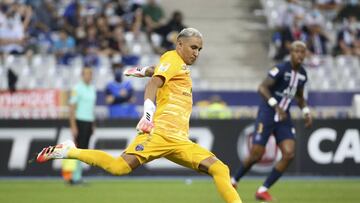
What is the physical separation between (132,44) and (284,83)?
38.5ft

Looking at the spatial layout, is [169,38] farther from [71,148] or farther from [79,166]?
[71,148]

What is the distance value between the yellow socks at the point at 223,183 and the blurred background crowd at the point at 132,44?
463 inches

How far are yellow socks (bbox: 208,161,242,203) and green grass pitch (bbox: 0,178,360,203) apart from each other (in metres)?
3.67

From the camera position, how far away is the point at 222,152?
68.3 feet

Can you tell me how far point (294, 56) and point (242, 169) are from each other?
2.14 m

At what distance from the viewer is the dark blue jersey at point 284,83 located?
1543 cm

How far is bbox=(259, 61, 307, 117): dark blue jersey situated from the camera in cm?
1543

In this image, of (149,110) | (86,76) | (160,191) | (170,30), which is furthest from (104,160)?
(170,30)

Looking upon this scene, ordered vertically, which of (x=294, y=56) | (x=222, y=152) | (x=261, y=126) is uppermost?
(x=294, y=56)

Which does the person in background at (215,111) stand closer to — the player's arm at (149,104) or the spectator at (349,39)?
the spectator at (349,39)

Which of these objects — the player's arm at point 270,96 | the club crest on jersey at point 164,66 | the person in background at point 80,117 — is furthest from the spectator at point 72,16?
the club crest on jersey at point 164,66

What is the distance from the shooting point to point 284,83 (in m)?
15.5

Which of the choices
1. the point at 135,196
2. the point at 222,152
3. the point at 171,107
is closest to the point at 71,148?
the point at 171,107

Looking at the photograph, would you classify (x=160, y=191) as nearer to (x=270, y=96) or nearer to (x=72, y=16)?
(x=270, y=96)
